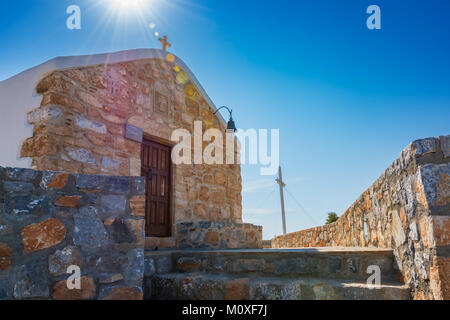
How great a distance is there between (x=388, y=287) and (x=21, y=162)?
3841 mm

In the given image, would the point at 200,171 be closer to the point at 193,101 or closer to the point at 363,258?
the point at 193,101

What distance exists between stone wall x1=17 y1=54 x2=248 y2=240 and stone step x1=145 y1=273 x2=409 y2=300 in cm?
182

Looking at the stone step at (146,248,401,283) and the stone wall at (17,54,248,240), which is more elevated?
the stone wall at (17,54,248,240)

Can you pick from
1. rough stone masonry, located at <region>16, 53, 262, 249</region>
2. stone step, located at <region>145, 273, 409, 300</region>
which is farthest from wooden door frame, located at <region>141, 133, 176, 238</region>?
stone step, located at <region>145, 273, 409, 300</region>

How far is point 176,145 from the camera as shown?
18.6 ft

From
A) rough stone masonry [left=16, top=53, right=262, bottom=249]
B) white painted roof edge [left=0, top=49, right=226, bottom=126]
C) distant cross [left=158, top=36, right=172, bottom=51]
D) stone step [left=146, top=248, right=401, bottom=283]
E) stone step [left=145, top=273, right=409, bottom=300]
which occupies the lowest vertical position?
stone step [left=145, top=273, right=409, bottom=300]

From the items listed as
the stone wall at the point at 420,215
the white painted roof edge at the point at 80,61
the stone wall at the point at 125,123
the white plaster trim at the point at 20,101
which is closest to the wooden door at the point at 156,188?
the stone wall at the point at 125,123

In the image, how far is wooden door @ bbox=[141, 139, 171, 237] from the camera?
17.0ft

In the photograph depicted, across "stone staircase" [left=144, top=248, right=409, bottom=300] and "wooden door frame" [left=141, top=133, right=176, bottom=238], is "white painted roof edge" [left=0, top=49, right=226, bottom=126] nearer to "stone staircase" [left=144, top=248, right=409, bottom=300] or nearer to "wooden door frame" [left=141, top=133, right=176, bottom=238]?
"wooden door frame" [left=141, top=133, right=176, bottom=238]

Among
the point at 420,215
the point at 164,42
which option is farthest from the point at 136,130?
the point at 420,215

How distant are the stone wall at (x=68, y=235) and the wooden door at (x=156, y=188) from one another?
268cm

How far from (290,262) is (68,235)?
1.75 metres
